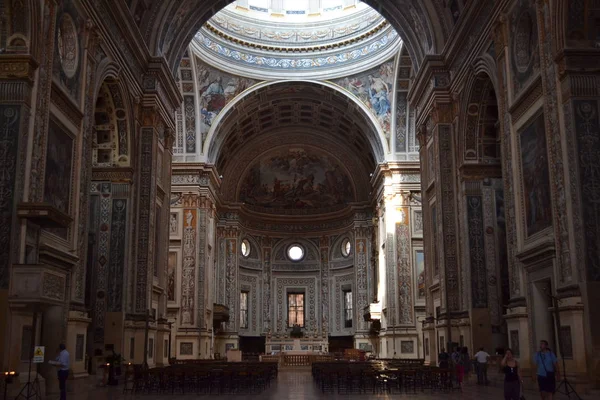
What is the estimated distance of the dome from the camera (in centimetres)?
3425

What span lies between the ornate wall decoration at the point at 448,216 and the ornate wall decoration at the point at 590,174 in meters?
8.24

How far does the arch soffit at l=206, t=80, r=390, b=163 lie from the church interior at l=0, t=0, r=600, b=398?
145mm

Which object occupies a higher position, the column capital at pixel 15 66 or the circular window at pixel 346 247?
the circular window at pixel 346 247

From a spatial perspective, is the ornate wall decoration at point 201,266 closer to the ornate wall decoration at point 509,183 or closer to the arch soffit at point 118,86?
the arch soffit at point 118,86

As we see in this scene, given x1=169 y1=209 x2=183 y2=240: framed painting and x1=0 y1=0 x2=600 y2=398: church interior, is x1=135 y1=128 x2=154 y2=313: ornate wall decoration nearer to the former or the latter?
x1=0 y1=0 x2=600 y2=398: church interior

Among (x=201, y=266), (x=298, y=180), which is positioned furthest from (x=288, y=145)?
(x=201, y=266)

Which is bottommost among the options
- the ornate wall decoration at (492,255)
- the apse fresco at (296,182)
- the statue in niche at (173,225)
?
the ornate wall decoration at (492,255)

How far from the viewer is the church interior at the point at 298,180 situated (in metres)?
12.4

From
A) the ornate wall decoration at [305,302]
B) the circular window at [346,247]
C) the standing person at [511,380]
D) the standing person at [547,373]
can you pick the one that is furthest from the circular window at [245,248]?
the standing person at [547,373]

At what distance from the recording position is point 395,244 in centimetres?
3238

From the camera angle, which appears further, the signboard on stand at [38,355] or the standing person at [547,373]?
the signboard on stand at [38,355]

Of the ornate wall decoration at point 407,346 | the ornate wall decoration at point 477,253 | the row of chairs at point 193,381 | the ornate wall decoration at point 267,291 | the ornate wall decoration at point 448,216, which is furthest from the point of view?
the ornate wall decoration at point 267,291

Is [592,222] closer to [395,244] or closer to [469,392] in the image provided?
[469,392]

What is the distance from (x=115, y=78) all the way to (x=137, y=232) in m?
4.73
